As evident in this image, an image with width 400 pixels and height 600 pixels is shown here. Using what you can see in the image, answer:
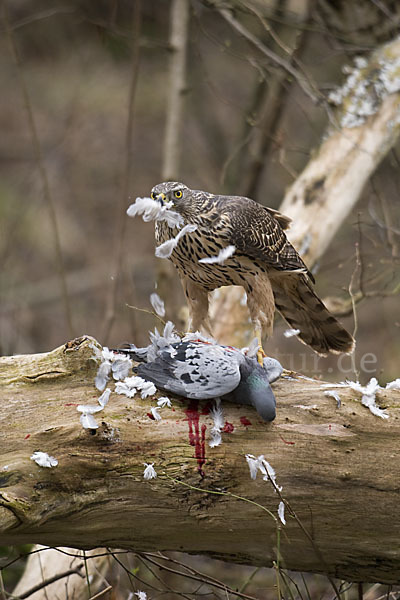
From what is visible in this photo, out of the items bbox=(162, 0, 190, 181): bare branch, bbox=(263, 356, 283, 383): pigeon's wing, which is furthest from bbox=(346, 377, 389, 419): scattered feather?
bbox=(162, 0, 190, 181): bare branch

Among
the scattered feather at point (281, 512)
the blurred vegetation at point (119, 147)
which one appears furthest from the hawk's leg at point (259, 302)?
the blurred vegetation at point (119, 147)

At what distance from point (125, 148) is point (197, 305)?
381cm

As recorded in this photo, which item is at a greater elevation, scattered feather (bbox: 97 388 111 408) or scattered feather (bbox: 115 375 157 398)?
scattered feather (bbox: 115 375 157 398)

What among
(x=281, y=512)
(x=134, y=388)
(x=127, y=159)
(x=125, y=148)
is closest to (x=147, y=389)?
(x=134, y=388)

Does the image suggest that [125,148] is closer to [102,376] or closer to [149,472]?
[102,376]

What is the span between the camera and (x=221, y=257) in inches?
122

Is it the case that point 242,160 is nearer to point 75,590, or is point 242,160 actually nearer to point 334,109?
point 334,109

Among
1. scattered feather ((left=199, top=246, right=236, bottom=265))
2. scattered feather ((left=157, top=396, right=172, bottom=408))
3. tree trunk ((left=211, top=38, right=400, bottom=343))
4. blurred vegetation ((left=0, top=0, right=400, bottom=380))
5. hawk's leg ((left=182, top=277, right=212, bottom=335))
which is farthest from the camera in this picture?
blurred vegetation ((left=0, top=0, right=400, bottom=380))

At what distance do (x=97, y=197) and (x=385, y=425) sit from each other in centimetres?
878

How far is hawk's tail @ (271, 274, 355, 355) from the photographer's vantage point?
3.74m

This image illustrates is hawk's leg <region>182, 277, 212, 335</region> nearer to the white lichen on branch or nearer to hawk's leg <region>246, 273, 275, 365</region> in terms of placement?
hawk's leg <region>246, 273, 275, 365</region>

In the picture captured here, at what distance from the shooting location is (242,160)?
739 cm

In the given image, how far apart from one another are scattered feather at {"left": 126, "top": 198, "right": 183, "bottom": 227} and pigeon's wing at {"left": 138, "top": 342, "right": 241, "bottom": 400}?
556 millimetres

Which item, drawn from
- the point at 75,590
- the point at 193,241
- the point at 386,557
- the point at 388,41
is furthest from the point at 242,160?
the point at 386,557
